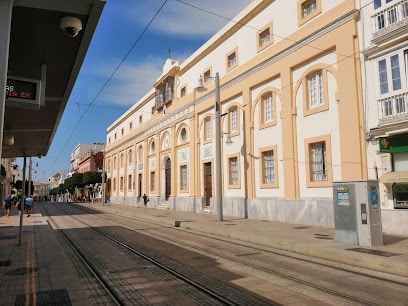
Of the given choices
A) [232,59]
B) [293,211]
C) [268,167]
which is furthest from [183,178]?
[293,211]

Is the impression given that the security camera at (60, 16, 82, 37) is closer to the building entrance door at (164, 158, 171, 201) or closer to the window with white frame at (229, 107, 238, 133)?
the window with white frame at (229, 107, 238, 133)

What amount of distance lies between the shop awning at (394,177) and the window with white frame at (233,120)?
11.4 metres

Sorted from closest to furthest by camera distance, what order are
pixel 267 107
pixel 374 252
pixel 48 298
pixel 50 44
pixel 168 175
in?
pixel 50 44 < pixel 48 298 < pixel 374 252 < pixel 267 107 < pixel 168 175

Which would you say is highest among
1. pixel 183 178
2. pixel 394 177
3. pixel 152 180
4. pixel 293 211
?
pixel 152 180

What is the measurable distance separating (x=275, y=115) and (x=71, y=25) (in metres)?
16.1

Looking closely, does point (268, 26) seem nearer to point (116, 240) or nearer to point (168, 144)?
point (116, 240)

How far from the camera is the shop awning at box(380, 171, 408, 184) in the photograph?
13.0 m

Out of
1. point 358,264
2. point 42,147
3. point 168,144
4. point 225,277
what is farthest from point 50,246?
point 168,144

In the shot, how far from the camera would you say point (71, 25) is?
5.30m

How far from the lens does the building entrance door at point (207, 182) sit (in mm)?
27406

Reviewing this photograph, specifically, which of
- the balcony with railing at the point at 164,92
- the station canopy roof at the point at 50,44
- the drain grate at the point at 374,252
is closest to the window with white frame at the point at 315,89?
the drain grate at the point at 374,252

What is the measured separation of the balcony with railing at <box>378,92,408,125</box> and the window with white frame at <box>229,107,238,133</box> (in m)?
10.9

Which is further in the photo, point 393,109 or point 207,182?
point 207,182

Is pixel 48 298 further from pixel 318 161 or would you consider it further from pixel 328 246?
pixel 318 161
